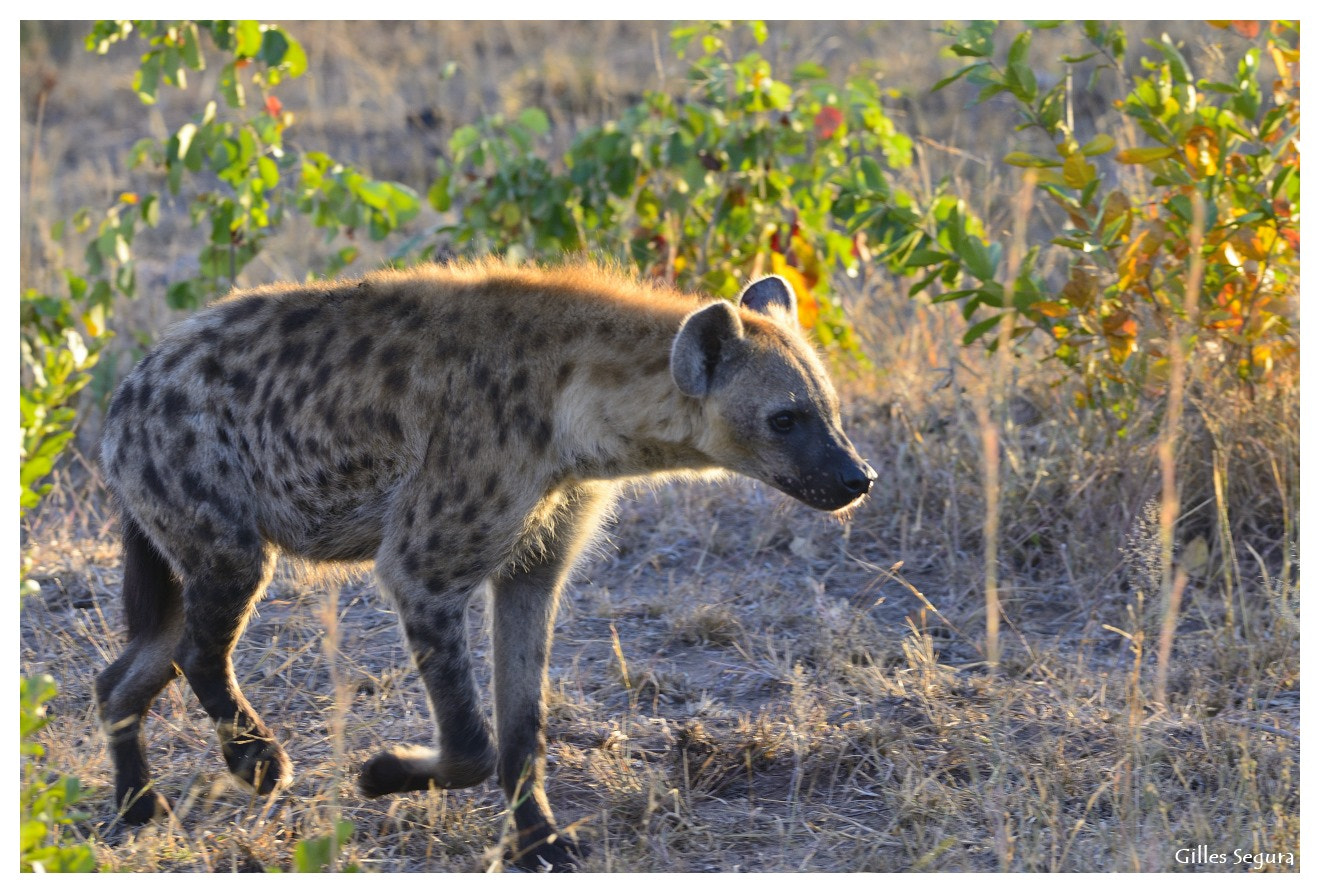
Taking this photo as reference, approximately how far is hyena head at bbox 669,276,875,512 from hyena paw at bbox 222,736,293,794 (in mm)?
1126

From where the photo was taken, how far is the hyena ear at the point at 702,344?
2.82 meters

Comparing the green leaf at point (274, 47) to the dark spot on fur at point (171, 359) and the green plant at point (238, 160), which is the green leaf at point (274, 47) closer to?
the green plant at point (238, 160)

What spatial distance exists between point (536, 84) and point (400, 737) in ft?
18.5

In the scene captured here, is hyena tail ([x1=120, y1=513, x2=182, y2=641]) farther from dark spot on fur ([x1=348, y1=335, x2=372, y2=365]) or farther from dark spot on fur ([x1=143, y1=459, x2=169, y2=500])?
dark spot on fur ([x1=348, y1=335, x2=372, y2=365])

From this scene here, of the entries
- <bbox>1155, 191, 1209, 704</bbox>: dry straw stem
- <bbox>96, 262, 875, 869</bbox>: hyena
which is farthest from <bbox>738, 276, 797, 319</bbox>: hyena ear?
<bbox>1155, 191, 1209, 704</bbox>: dry straw stem

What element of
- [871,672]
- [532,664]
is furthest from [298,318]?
[871,672]

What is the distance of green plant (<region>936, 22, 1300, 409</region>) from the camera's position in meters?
3.76

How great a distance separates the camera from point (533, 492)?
115 inches

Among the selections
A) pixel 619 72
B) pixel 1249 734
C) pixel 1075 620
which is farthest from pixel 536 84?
pixel 1249 734

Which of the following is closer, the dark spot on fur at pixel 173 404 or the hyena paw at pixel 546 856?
the hyena paw at pixel 546 856

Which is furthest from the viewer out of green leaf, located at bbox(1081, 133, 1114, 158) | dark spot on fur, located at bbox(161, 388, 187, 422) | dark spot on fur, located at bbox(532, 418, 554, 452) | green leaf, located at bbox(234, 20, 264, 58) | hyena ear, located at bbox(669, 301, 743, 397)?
green leaf, located at bbox(234, 20, 264, 58)

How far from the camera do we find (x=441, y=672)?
2885 mm

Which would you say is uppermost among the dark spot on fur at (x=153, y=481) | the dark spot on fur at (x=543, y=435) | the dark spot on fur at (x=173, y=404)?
the dark spot on fur at (x=173, y=404)

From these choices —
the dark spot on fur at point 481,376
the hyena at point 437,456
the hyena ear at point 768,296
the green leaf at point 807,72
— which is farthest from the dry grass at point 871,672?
the green leaf at point 807,72
